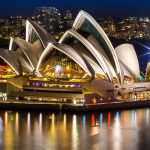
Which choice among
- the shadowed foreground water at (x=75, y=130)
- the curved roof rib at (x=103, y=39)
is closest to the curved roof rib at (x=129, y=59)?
the curved roof rib at (x=103, y=39)

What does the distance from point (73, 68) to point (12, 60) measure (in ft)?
13.6

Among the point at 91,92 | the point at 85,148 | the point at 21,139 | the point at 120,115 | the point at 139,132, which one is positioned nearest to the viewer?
the point at 85,148

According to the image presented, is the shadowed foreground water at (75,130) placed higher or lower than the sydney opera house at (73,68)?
lower

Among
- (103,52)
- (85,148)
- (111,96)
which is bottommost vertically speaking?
(85,148)

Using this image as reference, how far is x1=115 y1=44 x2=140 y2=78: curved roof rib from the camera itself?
115 ft

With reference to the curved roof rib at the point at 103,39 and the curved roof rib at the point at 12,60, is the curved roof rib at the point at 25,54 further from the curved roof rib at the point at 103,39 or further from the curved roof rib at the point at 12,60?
the curved roof rib at the point at 103,39

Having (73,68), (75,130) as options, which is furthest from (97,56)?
(75,130)

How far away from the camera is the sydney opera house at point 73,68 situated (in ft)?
107

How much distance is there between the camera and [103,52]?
33875 mm

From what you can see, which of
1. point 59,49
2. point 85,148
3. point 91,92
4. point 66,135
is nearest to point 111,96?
point 91,92

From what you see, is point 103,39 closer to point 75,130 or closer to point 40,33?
point 40,33

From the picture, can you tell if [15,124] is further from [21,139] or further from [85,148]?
[85,148]

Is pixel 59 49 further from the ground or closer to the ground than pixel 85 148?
further from the ground

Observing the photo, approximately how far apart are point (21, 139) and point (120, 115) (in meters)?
8.51
